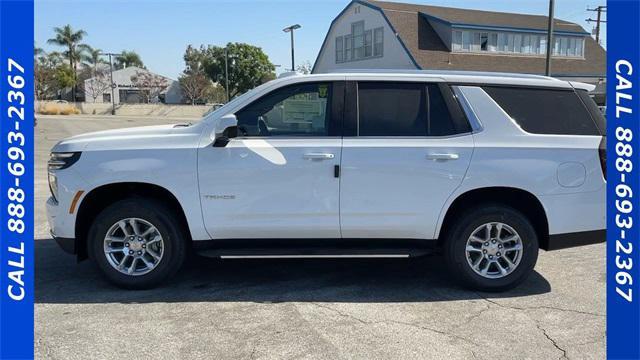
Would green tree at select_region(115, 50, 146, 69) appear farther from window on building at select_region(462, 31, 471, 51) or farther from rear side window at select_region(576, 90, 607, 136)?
rear side window at select_region(576, 90, 607, 136)

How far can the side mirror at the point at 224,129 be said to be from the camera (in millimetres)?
4363

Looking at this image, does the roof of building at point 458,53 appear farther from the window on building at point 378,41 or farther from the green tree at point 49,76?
the green tree at point 49,76

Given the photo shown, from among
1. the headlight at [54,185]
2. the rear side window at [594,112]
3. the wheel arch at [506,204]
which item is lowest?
the wheel arch at [506,204]

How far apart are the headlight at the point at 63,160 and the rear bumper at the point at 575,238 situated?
4251mm

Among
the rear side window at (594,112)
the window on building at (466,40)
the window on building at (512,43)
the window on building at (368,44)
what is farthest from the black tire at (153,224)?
the window on building at (466,40)

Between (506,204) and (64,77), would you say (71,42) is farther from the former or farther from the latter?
(506,204)

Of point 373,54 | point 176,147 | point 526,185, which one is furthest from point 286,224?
point 373,54

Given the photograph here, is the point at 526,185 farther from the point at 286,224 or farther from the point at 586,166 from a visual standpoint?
the point at 286,224

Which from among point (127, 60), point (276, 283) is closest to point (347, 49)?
point (276, 283)

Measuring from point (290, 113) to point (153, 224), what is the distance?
1555mm

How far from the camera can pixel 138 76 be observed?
241 ft

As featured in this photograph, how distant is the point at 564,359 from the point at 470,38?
38820mm

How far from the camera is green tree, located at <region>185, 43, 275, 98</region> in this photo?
222ft

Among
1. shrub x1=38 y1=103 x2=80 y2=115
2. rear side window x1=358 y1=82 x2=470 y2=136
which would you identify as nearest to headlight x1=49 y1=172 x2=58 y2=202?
rear side window x1=358 y1=82 x2=470 y2=136
